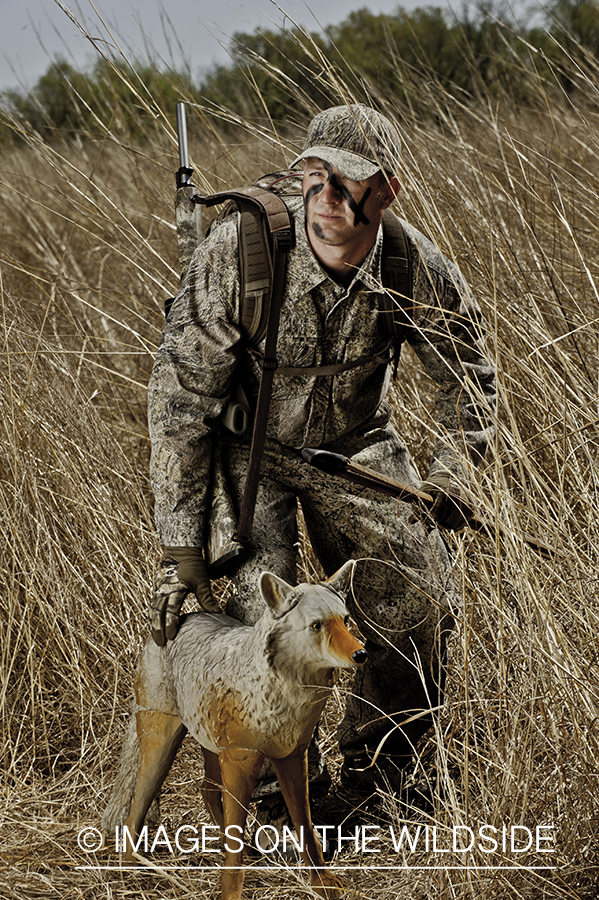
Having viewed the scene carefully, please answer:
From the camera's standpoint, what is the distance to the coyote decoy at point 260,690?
172cm

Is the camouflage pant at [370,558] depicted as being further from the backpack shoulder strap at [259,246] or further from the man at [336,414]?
the backpack shoulder strap at [259,246]

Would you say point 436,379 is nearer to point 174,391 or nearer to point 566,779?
point 174,391

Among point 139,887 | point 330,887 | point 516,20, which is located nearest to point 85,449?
point 139,887

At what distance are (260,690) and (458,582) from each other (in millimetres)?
920

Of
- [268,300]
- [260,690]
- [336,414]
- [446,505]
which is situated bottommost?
[446,505]

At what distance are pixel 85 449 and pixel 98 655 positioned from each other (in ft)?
2.64

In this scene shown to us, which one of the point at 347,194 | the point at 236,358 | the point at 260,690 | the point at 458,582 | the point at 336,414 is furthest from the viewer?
the point at 458,582

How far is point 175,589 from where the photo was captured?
207 cm

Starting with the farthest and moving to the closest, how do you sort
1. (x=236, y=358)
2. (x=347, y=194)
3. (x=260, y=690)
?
(x=236, y=358)
(x=347, y=194)
(x=260, y=690)

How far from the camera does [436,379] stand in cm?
252

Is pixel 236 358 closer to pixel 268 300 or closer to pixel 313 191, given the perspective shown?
pixel 268 300

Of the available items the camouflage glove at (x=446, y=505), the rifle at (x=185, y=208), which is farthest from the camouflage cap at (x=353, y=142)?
the camouflage glove at (x=446, y=505)

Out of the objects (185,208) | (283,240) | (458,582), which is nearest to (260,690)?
(458,582)

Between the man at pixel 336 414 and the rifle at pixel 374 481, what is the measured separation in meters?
0.10
